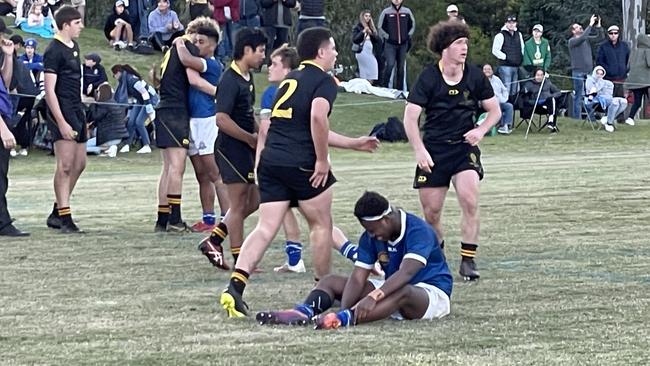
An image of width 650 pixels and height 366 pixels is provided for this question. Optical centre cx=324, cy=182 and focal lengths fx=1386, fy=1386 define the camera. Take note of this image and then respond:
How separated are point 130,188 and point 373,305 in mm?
11654

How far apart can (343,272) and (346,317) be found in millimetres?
2760

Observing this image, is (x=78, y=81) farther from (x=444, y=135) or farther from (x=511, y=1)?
(x=511, y=1)

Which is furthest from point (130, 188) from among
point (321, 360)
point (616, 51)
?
point (616, 51)

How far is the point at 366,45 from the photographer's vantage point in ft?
105

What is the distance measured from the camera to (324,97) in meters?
9.08

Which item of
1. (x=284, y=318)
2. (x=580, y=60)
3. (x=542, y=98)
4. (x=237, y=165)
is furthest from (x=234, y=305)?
(x=580, y=60)

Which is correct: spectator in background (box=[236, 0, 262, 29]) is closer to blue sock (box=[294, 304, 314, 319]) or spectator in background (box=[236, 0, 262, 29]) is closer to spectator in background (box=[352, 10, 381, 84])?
spectator in background (box=[352, 10, 381, 84])

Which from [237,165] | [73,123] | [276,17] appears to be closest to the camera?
[237,165]

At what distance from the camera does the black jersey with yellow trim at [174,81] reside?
13078mm

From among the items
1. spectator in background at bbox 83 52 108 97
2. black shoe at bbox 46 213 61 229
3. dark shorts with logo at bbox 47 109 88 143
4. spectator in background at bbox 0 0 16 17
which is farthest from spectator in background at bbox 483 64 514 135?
dark shorts with logo at bbox 47 109 88 143

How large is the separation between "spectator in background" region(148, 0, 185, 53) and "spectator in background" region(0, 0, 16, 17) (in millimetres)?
3700

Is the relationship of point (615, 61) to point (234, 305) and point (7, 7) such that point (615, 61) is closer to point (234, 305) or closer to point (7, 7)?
point (7, 7)

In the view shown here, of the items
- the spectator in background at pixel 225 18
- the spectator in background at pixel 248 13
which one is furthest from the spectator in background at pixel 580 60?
the spectator in background at pixel 225 18

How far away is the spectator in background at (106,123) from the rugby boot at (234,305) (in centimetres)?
1694
